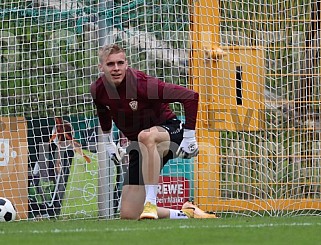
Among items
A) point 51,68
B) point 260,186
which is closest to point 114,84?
point 51,68

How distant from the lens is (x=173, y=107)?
8695mm

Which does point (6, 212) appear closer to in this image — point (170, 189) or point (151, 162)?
point (151, 162)

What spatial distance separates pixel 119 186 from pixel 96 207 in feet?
1.09

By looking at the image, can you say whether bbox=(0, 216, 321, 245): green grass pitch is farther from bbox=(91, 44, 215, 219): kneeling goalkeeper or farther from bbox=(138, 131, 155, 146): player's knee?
bbox=(138, 131, 155, 146): player's knee

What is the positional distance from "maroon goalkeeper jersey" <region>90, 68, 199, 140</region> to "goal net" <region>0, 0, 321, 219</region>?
1.20 m

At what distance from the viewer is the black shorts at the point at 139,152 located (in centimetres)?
707

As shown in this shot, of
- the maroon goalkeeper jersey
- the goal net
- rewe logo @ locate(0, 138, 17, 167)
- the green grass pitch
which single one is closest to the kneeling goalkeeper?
the maroon goalkeeper jersey

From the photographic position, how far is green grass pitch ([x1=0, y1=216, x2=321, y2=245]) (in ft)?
17.0

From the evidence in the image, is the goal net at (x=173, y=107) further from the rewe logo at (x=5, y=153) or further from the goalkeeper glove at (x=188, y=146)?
the goalkeeper glove at (x=188, y=146)

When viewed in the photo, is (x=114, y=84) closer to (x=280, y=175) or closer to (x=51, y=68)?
(x=51, y=68)

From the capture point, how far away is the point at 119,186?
8500 millimetres

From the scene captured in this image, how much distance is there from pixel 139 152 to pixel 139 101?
457 mm

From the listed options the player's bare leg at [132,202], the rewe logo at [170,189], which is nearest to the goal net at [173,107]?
the rewe logo at [170,189]

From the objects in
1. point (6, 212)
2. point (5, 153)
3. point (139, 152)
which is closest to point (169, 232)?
point (139, 152)
